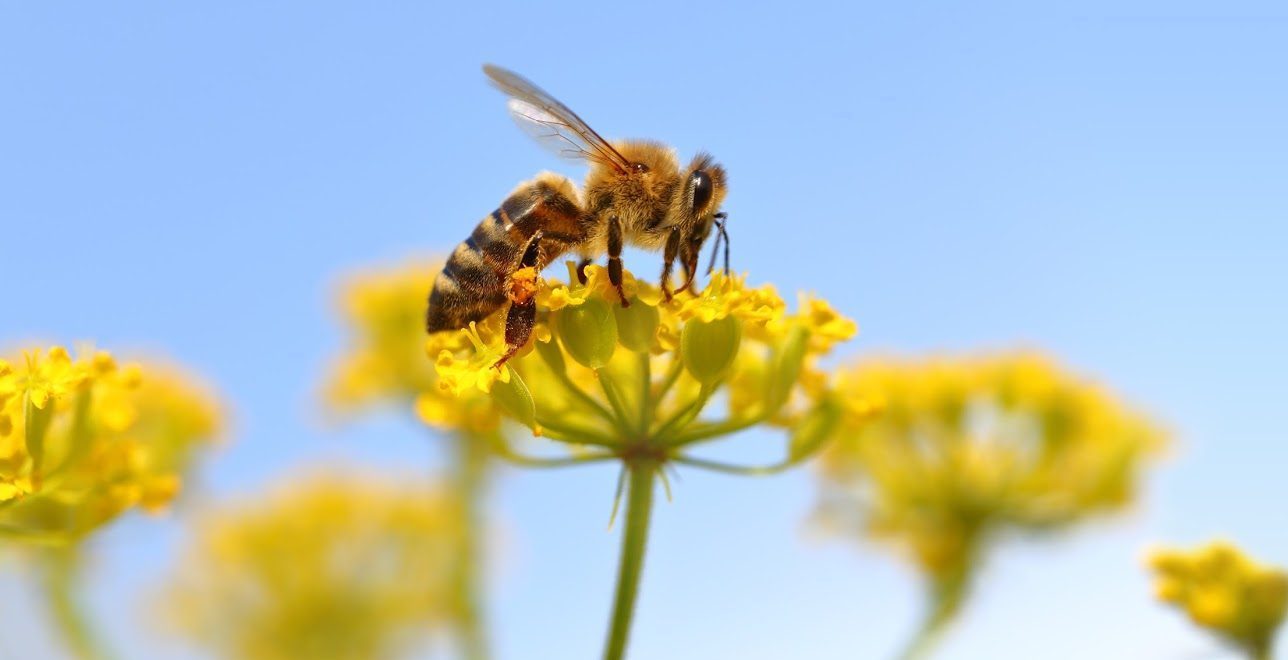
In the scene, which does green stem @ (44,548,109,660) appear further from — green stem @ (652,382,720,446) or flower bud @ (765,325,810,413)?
flower bud @ (765,325,810,413)

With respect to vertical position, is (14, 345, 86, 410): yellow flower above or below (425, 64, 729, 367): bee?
below

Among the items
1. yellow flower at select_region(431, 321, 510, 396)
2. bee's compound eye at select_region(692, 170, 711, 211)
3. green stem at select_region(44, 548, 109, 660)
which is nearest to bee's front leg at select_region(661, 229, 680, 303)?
bee's compound eye at select_region(692, 170, 711, 211)

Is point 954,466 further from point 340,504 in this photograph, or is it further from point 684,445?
point 340,504

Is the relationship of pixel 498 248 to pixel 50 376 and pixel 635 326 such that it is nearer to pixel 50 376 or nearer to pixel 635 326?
pixel 635 326

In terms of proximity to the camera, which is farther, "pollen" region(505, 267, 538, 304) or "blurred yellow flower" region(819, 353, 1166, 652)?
"blurred yellow flower" region(819, 353, 1166, 652)

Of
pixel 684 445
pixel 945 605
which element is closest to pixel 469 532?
pixel 945 605

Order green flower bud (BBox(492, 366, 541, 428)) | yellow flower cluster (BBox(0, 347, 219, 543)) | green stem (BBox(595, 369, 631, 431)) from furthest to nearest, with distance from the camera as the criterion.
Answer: green stem (BBox(595, 369, 631, 431))
green flower bud (BBox(492, 366, 541, 428))
yellow flower cluster (BBox(0, 347, 219, 543))

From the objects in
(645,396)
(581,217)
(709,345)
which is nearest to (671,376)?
(645,396)

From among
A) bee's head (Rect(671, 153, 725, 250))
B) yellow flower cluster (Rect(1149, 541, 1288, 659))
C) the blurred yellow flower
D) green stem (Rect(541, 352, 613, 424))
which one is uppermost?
the blurred yellow flower
